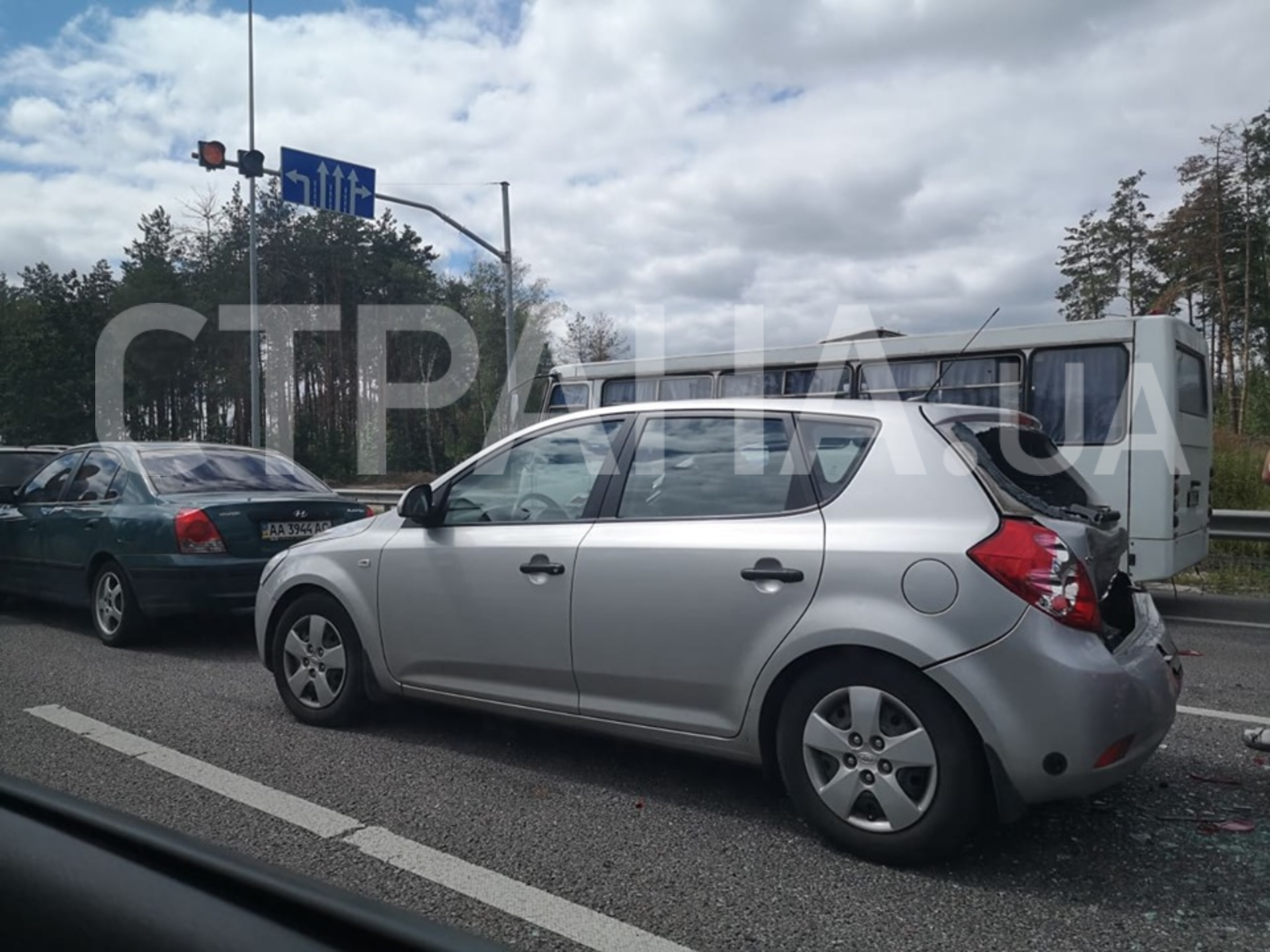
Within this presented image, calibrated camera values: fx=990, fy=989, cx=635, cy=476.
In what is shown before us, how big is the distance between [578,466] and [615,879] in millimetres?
1742

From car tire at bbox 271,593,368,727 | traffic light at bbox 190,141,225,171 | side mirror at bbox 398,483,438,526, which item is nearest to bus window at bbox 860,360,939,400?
side mirror at bbox 398,483,438,526

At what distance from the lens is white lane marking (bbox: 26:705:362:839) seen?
11.9 feet

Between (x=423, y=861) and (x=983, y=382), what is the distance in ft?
25.9

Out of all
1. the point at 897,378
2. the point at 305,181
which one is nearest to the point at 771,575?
the point at 897,378

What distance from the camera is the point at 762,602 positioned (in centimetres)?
344

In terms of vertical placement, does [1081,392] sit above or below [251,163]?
below

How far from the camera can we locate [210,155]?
51.2 feet

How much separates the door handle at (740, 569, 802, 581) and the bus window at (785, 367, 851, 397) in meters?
7.29

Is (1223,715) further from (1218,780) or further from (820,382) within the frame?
(820,382)

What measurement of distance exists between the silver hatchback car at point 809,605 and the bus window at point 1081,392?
513 cm

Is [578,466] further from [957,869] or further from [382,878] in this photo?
[957,869]

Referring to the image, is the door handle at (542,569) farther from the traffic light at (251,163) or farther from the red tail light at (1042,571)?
the traffic light at (251,163)

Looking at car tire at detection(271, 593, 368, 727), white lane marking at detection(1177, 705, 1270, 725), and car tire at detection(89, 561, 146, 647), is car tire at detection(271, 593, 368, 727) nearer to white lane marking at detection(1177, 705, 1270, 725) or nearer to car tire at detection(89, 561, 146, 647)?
car tire at detection(89, 561, 146, 647)

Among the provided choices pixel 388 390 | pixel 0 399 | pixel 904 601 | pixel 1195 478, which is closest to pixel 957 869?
pixel 904 601
